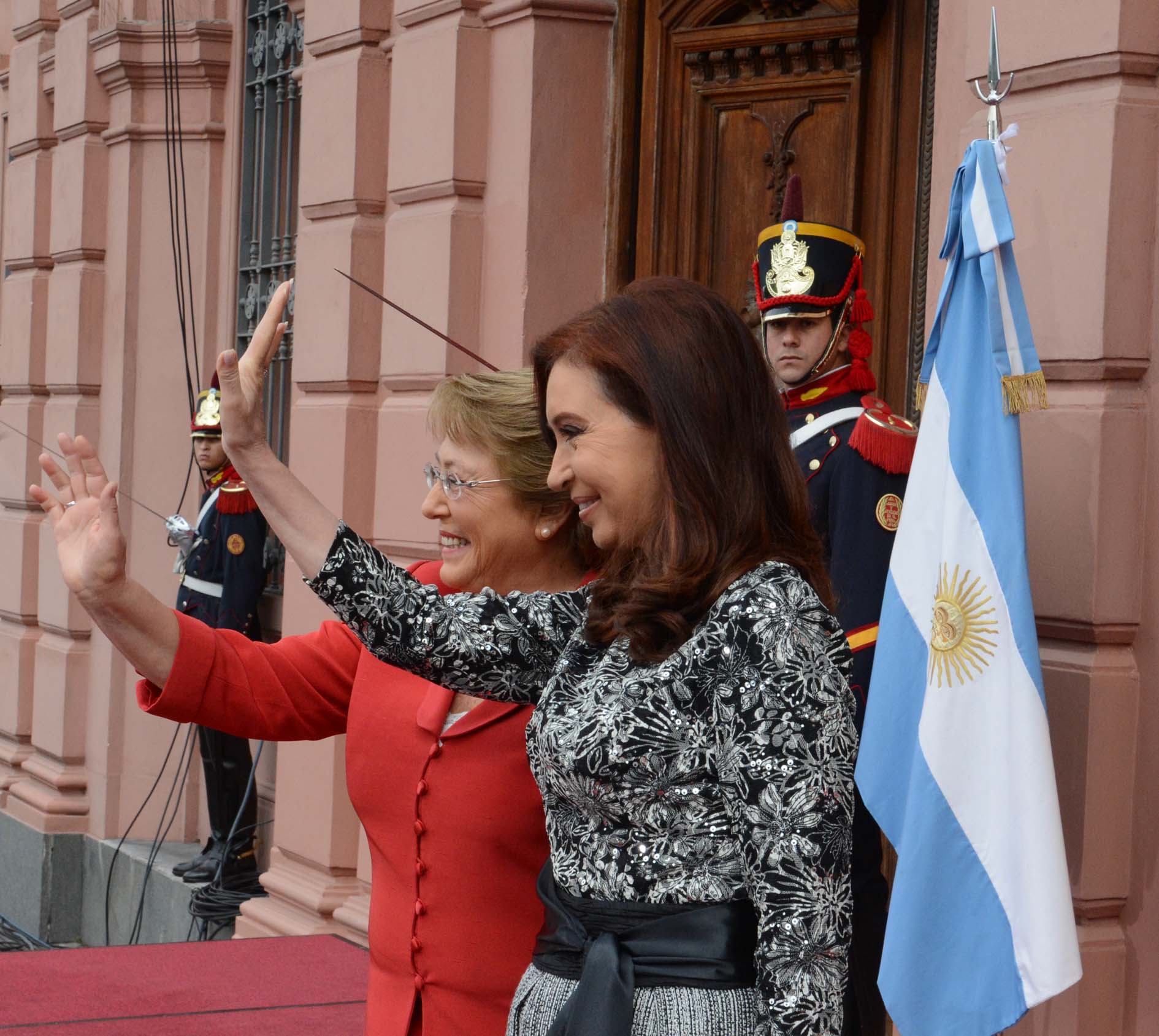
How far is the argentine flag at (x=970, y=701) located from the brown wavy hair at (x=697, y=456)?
0.91 meters

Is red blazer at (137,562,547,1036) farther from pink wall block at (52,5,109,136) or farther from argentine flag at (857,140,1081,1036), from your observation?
pink wall block at (52,5,109,136)

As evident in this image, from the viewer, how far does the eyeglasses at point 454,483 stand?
103 inches

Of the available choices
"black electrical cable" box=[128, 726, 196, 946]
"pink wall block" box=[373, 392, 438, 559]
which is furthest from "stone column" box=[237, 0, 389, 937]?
"black electrical cable" box=[128, 726, 196, 946]

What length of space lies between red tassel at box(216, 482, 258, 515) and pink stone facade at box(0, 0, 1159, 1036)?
0.53 m

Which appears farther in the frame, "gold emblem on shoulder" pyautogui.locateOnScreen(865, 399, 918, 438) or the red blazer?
"gold emblem on shoulder" pyautogui.locateOnScreen(865, 399, 918, 438)

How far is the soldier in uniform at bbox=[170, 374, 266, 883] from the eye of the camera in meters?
6.89

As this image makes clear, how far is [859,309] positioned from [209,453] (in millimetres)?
3848

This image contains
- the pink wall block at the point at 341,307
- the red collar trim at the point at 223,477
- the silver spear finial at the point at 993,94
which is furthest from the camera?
the red collar trim at the point at 223,477

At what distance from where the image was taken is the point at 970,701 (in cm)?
288

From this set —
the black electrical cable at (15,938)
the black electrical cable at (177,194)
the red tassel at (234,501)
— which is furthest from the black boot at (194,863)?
the black electrical cable at (177,194)

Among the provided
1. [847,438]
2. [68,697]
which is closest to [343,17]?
[847,438]

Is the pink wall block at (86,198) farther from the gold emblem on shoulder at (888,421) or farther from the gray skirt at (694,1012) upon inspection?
the gray skirt at (694,1012)

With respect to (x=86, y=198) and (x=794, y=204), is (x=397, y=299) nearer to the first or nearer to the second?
(x=794, y=204)

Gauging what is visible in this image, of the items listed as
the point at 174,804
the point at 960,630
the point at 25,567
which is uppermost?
the point at 960,630
